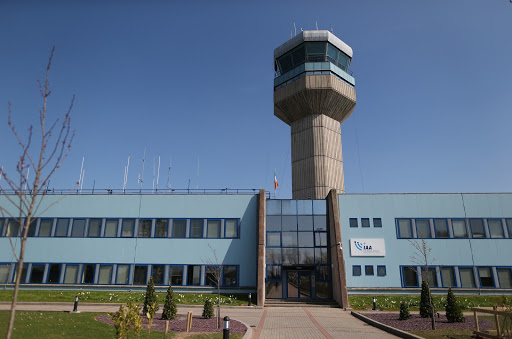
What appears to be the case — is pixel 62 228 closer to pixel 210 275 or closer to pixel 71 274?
pixel 71 274

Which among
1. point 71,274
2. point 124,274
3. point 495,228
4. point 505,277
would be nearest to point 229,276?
point 124,274

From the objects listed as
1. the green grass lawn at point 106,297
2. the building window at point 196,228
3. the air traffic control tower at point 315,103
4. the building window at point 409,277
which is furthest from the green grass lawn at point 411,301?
the air traffic control tower at point 315,103

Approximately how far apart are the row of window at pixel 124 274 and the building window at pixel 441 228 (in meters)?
18.3

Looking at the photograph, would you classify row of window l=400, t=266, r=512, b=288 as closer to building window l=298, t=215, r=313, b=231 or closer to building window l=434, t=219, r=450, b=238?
building window l=434, t=219, r=450, b=238

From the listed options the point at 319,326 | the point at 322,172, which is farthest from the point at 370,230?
the point at 319,326

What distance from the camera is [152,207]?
33.3 metres

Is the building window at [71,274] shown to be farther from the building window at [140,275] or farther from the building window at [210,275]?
the building window at [210,275]

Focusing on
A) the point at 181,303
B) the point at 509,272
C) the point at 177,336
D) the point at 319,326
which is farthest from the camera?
the point at 509,272

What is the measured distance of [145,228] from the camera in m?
32.7

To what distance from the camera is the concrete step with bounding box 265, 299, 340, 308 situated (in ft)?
92.3

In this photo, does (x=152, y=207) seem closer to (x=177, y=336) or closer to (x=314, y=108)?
(x=177, y=336)

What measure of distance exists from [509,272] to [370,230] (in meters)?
12.1

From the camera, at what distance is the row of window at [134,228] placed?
32375mm

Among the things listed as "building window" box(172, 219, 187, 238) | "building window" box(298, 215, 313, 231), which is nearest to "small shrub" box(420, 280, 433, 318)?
"building window" box(298, 215, 313, 231)
